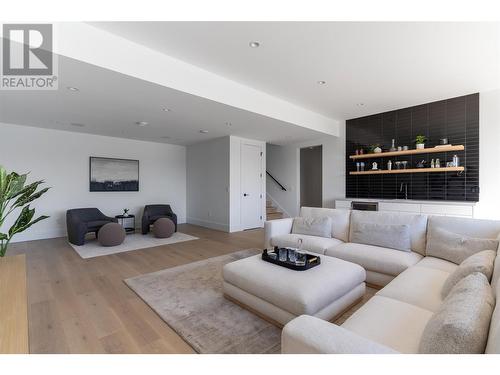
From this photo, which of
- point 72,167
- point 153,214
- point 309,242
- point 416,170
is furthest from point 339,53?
point 72,167

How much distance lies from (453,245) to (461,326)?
204 centimetres

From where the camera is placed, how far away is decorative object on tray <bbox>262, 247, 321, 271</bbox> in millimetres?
2195

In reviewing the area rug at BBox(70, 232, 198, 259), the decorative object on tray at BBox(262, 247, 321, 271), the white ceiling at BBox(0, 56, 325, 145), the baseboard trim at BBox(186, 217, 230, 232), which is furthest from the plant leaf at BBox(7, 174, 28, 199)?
the baseboard trim at BBox(186, 217, 230, 232)

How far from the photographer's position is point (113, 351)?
67.4 inches

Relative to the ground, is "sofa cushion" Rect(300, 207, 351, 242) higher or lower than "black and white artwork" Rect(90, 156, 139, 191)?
lower

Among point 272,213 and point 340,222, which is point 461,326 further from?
point 272,213

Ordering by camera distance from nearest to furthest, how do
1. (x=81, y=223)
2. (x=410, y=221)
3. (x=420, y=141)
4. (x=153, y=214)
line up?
(x=410, y=221), (x=81, y=223), (x=420, y=141), (x=153, y=214)

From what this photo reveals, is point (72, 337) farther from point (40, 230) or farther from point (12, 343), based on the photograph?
point (40, 230)

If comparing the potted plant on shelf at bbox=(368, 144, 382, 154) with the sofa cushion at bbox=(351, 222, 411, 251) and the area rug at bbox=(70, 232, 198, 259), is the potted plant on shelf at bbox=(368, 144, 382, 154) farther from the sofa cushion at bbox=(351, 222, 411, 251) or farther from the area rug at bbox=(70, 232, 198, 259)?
the area rug at bbox=(70, 232, 198, 259)

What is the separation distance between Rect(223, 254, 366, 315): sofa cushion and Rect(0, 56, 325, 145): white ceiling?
2.40 m

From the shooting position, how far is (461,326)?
89 cm
